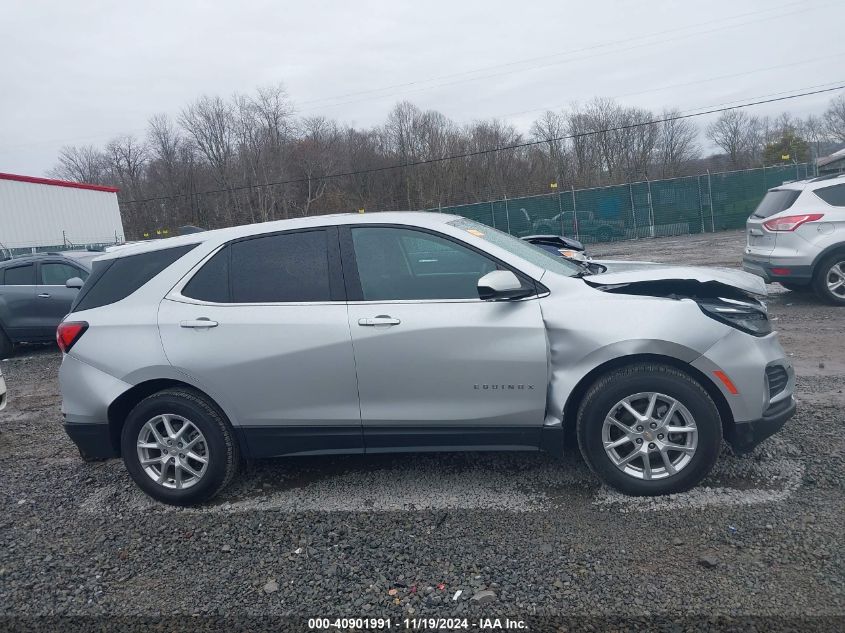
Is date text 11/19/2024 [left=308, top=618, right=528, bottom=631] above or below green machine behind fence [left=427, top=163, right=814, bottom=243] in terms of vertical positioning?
below

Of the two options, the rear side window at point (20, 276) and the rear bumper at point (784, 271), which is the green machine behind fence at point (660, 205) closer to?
the rear bumper at point (784, 271)

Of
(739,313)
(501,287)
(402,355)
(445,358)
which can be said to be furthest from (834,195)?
(402,355)

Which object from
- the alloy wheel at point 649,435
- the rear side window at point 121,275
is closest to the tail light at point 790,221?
the alloy wheel at point 649,435

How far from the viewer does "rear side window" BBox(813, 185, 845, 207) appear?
9.09m

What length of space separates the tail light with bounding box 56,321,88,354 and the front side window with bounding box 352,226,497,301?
1.90 meters

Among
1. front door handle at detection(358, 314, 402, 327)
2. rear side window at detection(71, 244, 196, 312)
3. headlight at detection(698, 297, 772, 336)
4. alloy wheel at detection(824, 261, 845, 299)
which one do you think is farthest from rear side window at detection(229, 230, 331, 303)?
alloy wheel at detection(824, 261, 845, 299)

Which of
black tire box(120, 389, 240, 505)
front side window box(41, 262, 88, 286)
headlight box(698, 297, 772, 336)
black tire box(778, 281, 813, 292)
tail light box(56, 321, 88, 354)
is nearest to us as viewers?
headlight box(698, 297, 772, 336)

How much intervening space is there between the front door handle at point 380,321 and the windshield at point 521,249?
0.78 m

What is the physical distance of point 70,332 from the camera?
4.38 meters

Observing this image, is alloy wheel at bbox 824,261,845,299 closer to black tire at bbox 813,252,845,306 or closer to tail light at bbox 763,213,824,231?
black tire at bbox 813,252,845,306

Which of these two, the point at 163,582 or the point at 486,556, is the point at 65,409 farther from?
the point at 486,556

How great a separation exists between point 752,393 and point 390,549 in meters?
2.18

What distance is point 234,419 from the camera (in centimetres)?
416

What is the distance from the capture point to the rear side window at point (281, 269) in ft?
13.6
